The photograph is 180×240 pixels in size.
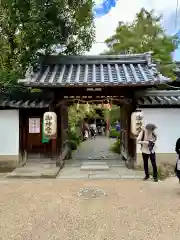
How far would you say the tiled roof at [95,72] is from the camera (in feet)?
39.1

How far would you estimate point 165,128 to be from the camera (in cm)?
1277

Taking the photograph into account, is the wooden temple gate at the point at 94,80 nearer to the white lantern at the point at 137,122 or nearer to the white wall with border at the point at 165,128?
the white wall with border at the point at 165,128

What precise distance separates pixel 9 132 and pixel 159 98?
6188 mm

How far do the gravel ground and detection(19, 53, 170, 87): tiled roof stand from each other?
3.73m

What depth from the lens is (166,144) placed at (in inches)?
501

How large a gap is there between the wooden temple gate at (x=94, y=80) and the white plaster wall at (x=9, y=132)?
4.99 feet

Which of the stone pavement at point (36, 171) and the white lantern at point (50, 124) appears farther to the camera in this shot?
the white lantern at point (50, 124)

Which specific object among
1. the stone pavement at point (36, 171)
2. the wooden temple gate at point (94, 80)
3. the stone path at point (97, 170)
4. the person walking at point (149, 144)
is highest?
the wooden temple gate at point (94, 80)

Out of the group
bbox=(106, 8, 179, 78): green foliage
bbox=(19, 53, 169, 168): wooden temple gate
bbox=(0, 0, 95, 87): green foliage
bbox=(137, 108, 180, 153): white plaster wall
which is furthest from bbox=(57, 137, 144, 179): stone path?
bbox=(106, 8, 179, 78): green foliage

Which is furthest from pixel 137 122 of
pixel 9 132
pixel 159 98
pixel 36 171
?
pixel 9 132

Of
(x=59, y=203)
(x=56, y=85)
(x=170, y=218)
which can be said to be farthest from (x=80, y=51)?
(x=170, y=218)

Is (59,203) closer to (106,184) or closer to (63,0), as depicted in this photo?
(106,184)

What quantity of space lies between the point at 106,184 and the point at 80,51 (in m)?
8.53

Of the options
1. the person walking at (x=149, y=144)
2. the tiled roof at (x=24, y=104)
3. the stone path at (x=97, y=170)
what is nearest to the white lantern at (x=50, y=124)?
the tiled roof at (x=24, y=104)
